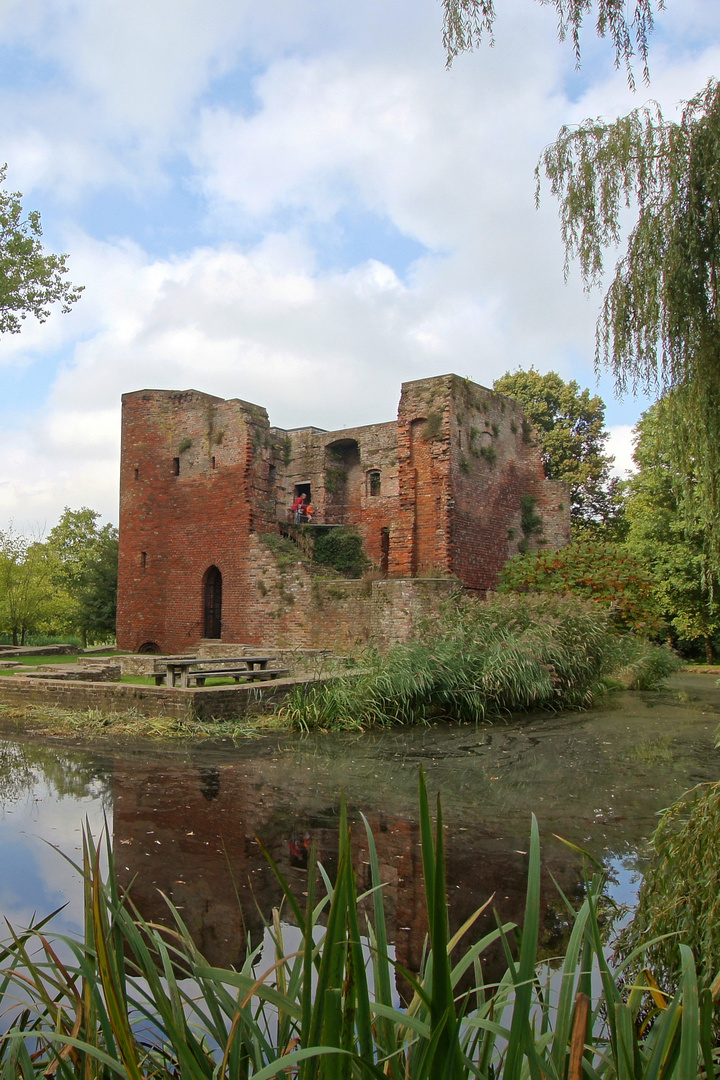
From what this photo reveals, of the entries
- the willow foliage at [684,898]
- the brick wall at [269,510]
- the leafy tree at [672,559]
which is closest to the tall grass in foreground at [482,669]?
the brick wall at [269,510]

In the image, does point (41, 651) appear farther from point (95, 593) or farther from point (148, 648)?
point (95, 593)

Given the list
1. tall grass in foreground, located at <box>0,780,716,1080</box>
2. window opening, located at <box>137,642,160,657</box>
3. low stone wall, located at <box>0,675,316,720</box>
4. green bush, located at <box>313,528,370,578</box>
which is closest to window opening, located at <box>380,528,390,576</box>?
green bush, located at <box>313,528,370,578</box>

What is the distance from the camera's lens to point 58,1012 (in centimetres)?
201

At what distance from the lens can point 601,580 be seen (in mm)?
17359

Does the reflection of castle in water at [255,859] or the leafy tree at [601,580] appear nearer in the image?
the reflection of castle in water at [255,859]

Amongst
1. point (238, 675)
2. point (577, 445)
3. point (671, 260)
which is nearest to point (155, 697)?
point (238, 675)

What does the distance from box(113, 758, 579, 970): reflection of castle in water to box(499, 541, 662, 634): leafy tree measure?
35.7 feet

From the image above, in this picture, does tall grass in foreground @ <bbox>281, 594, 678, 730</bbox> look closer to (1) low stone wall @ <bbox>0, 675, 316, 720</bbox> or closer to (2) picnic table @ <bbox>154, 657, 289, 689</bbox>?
(1) low stone wall @ <bbox>0, 675, 316, 720</bbox>

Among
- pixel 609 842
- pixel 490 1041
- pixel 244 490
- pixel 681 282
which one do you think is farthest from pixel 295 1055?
pixel 244 490

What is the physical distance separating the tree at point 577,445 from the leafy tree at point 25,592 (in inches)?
799

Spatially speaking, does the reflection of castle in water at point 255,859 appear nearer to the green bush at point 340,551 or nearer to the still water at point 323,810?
the still water at point 323,810

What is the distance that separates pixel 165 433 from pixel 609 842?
20.8 metres

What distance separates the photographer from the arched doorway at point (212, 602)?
76.2ft

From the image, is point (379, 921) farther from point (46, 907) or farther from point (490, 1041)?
point (46, 907)
